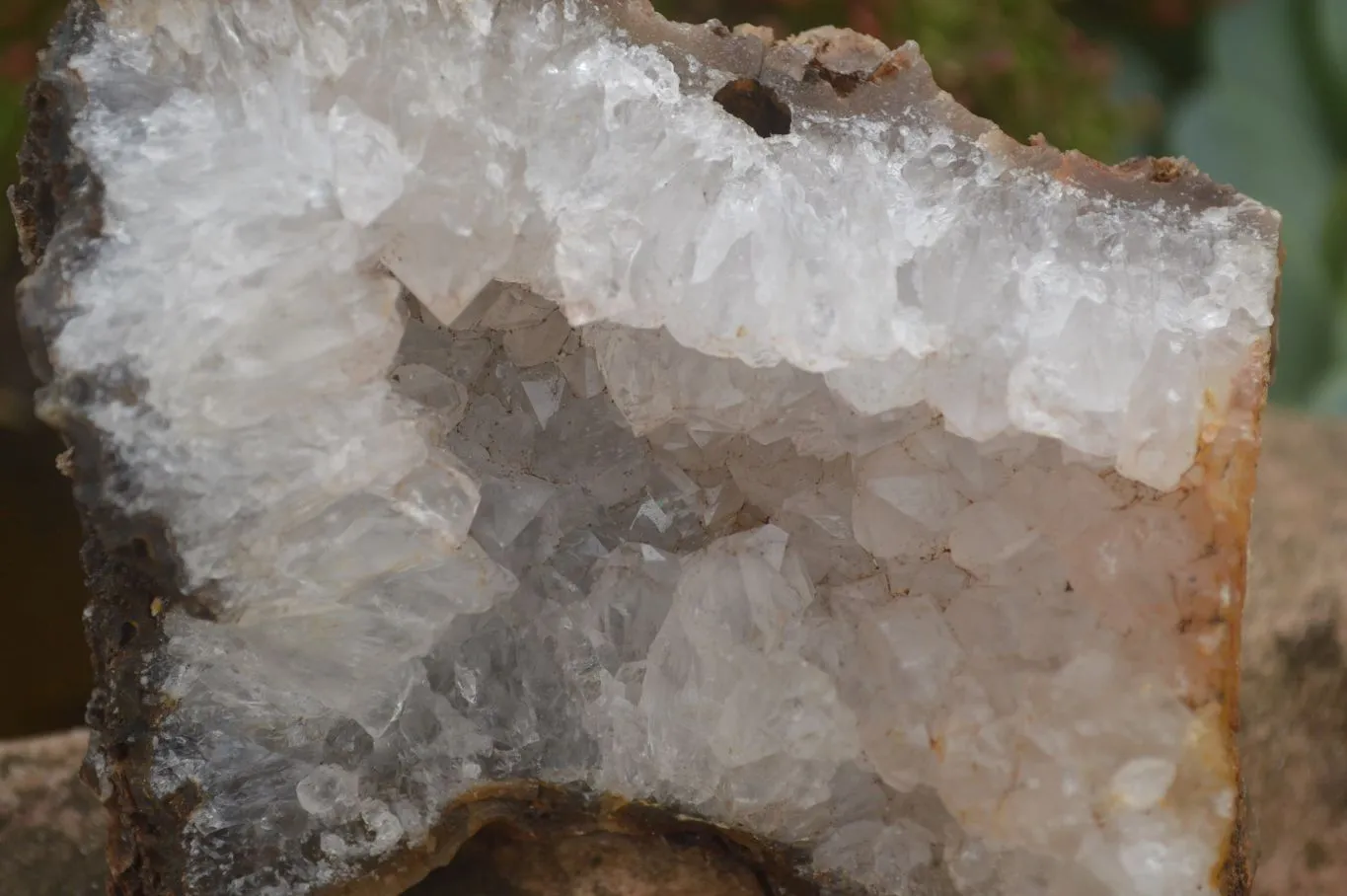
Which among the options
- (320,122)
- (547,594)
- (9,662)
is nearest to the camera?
(320,122)

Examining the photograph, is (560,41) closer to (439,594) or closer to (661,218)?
(661,218)

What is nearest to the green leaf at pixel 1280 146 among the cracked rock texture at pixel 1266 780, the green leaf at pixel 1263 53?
the green leaf at pixel 1263 53

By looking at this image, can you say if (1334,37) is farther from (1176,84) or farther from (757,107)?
(757,107)

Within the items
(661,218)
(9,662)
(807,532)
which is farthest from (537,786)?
(9,662)

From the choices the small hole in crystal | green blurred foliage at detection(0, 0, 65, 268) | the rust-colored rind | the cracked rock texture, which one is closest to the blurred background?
green blurred foliage at detection(0, 0, 65, 268)

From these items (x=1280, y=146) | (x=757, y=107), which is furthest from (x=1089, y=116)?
(x=757, y=107)

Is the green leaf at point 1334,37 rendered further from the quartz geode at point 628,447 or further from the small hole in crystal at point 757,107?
the small hole in crystal at point 757,107

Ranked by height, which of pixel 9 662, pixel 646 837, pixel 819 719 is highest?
pixel 819 719
